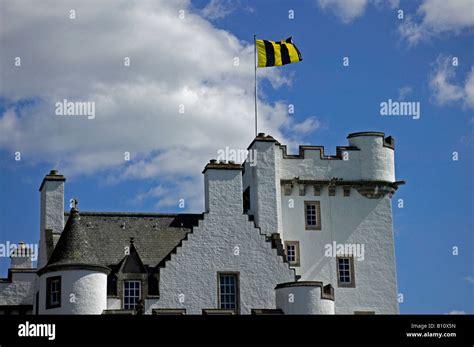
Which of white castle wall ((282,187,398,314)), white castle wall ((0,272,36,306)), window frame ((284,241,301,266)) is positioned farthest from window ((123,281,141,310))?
white castle wall ((282,187,398,314))

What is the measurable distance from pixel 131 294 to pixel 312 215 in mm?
11584

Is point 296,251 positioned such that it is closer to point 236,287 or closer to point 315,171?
point 315,171

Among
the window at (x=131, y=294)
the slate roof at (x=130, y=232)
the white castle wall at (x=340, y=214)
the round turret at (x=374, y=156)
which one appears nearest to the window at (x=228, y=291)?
the slate roof at (x=130, y=232)

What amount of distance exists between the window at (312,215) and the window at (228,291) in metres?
6.69

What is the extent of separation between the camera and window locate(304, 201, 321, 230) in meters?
55.4

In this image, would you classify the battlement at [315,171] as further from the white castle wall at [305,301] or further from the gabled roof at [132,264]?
the gabled roof at [132,264]

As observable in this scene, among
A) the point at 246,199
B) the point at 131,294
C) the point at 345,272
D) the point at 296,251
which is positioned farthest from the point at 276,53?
the point at 131,294

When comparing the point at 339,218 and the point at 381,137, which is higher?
the point at 381,137

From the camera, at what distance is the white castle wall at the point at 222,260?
49469 millimetres

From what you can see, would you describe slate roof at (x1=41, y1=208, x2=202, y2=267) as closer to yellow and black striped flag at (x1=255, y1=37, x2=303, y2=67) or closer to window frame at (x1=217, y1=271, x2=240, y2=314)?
window frame at (x1=217, y1=271, x2=240, y2=314)
